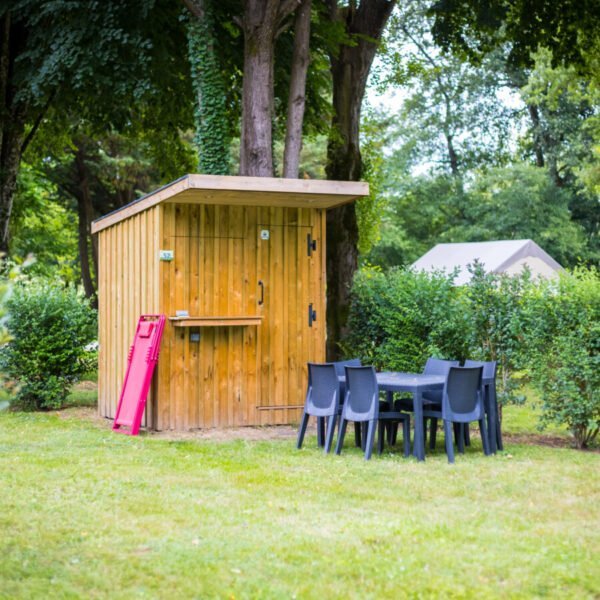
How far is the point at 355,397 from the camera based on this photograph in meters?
9.62

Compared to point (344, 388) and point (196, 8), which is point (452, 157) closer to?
point (196, 8)

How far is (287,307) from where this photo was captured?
1250cm

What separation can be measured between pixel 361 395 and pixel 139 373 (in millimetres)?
3362

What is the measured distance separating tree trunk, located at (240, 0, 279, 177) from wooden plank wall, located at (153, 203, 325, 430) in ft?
5.63

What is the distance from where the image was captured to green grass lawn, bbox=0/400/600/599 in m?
5.38

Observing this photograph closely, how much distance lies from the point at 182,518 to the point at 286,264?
6.04 metres

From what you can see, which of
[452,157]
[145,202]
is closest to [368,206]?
[145,202]

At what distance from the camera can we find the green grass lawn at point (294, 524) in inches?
212

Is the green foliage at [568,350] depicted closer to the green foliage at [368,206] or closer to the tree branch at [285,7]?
the tree branch at [285,7]

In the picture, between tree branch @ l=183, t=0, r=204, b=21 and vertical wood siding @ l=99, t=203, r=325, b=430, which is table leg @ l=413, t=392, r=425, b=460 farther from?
tree branch @ l=183, t=0, r=204, b=21

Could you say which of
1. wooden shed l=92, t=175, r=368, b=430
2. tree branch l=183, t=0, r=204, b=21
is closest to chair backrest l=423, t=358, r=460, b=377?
wooden shed l=92, t=175, r=368, b=430

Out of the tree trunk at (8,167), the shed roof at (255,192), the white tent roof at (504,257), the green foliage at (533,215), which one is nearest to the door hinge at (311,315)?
the shed roof at (255,192)

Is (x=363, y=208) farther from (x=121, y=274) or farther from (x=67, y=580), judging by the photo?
(x=67, y=580)

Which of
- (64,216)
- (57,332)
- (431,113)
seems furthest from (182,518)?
(431,113)
